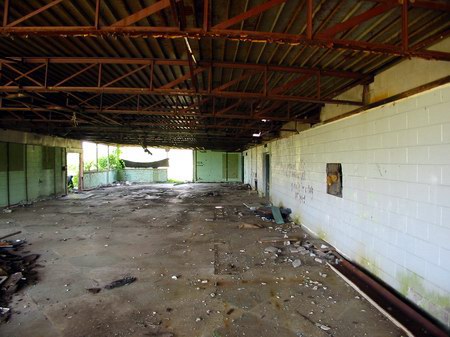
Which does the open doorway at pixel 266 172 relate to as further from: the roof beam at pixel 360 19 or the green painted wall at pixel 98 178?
the roof beam at pixel 360 19

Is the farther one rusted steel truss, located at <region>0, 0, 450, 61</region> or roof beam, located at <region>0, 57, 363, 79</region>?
roof beam, located at <region>0, 57, 363, 79</region>

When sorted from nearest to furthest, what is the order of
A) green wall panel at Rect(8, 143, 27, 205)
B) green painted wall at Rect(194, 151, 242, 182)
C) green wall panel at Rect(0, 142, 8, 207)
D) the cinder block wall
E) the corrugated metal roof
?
the corrugated metal roof
the cinder block wall
green wall panel at Rect(0, 142, 8, 207)
green wall panel at Rect(8, 143, 27, 205)
green painted wall at Rect(194, 151, 242, 182)

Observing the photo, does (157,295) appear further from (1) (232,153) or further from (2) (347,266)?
(1) (232,153)

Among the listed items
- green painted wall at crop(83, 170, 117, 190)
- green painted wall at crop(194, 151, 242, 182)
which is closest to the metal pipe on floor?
green painted wall at crop(83, 170, 117, 190)

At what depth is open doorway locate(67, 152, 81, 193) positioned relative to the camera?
59.5 ft

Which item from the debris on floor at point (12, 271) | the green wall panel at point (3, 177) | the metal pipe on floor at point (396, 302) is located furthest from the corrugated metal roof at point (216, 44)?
the green wall panel at point (3, 177)

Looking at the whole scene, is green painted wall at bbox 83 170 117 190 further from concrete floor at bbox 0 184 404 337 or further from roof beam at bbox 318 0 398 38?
roof beam at bbox 318 0 398 38

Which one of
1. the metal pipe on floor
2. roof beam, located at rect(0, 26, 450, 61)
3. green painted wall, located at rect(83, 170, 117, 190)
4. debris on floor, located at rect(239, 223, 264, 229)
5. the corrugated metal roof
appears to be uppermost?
the corrugated metal roof

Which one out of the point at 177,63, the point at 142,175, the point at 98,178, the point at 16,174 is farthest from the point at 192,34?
the point at 142,175

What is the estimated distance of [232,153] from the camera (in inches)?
1101

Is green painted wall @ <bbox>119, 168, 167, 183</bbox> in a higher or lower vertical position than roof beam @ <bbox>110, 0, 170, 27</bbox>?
lower

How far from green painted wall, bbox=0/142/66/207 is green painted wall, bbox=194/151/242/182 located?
13.5m

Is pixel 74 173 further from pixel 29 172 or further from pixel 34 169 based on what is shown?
pixel 29 172

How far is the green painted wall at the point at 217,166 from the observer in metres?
27.5
